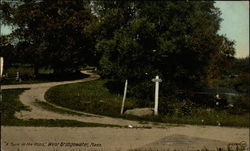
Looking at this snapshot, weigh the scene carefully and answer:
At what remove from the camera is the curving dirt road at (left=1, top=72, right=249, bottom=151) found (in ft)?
41.3

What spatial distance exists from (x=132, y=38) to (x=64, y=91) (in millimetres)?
7819

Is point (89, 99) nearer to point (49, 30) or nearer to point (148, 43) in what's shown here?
point (148, 43)

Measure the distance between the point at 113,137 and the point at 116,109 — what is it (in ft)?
31.1

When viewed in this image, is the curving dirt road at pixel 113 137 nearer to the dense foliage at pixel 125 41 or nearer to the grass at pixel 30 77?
the dense foliage at pixel 125 41

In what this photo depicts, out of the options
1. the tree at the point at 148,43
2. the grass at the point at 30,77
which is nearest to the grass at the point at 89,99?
the tree at the point at 148,43

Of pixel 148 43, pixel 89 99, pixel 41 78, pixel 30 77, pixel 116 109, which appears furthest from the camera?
pixel 41 78

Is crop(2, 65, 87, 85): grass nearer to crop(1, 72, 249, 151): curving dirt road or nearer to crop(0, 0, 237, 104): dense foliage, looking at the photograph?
crop(0, 0, 237, 104): dense foliage

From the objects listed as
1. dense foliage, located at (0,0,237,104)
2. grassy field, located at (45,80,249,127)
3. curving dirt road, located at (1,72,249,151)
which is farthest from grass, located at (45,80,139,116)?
curving dirt road, located at (1,72,249,151)

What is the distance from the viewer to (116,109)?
2436cm

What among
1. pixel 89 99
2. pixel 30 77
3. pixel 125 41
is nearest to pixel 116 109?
pixel 89 99

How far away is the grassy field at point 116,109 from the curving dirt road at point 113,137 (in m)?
1.70

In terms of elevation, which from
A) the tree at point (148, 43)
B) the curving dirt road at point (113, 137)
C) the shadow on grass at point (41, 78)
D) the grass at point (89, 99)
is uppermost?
the tree at point (148, 43)

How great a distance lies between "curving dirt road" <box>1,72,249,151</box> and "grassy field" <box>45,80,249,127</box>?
170 centimetres

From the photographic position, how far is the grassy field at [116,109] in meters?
21.5
